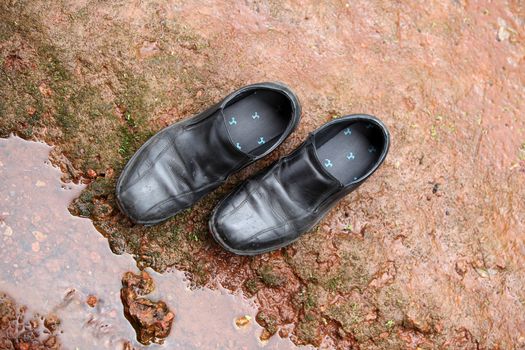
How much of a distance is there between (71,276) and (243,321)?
1078mm

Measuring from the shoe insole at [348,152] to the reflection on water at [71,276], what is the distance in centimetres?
100

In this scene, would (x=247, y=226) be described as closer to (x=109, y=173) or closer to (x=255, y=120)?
(x=255, y=120)

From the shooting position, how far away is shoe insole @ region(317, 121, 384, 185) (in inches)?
130

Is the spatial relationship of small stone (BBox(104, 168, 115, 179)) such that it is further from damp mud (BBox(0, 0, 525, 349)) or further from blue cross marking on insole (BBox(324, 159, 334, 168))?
blue cross marking on insole (BBox(324, 159, 334, 168))

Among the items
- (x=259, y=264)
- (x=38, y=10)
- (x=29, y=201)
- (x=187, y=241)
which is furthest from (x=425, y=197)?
(x=38, y=10)

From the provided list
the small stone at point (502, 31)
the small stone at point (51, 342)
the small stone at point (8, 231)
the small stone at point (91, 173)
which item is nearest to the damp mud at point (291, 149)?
the small stone at point (91, 173)

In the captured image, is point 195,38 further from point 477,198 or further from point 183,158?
point 477,198

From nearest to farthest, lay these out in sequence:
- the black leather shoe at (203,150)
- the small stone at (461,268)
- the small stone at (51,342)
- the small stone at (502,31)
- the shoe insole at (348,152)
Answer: the black leather shoe at (203,150), the small stone at (51,342), the shoe insole at (348,152), the small stone at (461,268), the small stone at (502,31)

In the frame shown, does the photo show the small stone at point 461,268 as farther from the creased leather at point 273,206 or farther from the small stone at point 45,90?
the small stone at point 45,90

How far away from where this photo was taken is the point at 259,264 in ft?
11.1

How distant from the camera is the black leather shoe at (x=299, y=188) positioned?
3.11 meters

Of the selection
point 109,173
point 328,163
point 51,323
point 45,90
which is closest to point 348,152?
point 328,163

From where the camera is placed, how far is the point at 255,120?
130 inches

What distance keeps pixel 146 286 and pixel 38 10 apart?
183cm
